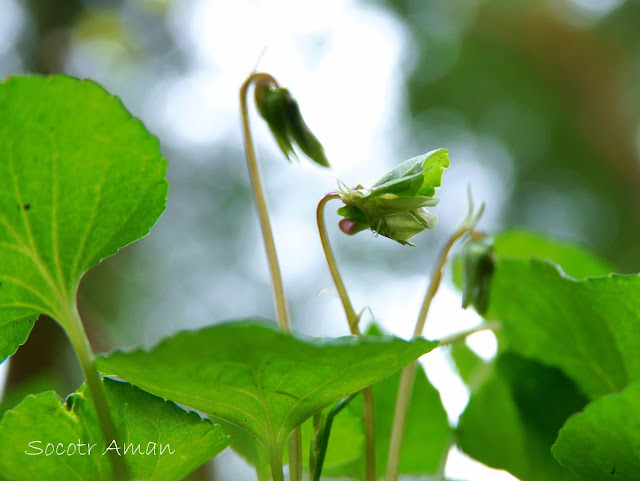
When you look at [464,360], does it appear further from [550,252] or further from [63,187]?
[63,187]

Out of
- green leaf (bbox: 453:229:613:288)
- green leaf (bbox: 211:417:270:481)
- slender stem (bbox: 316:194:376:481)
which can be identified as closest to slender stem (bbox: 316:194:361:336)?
slender stem (bbox: 316:194:376:481)

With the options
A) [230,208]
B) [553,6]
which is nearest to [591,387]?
[230,208]

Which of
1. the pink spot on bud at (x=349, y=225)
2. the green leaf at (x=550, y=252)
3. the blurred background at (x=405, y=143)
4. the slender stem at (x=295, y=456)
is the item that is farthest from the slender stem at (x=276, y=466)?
the blurred background at (x=405, y=143)

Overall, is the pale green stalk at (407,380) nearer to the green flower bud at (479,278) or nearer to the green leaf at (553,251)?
the green flower bud at (479,278)

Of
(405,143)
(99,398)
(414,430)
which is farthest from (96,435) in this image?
(405,143)

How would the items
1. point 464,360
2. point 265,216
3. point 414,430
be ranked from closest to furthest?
1. point 265,216
2. point 414,430
3. point 464,360
